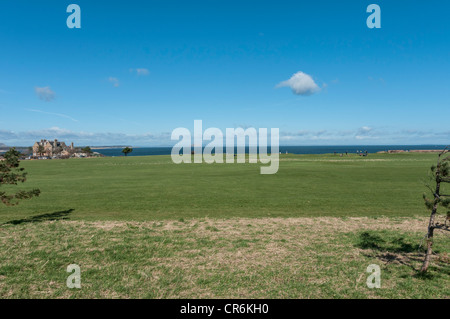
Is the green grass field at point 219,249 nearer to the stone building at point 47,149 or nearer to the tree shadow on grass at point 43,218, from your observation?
the tree shadow on grass at point 43,218

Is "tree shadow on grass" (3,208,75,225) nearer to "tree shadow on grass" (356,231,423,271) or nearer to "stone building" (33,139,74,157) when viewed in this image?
"tree shadow on grass" (356,231,423,271)

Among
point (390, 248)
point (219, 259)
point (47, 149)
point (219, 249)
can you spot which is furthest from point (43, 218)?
point (47, 149)

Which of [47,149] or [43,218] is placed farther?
[47,149]

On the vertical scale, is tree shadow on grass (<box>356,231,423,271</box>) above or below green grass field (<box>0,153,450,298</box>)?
below

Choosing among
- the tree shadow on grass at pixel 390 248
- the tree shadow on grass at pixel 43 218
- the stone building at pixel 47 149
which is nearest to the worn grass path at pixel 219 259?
the tree shadow on grass at pixel 390 248

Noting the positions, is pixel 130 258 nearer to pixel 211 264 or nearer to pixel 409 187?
pixel 211 264

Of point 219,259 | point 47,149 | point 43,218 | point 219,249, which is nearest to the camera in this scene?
point 219,259

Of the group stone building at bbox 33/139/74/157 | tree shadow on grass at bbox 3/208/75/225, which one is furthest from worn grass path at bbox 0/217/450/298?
stone building at bbox 33/139/74/157

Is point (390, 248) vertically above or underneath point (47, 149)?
underneath

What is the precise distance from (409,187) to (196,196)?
943 inches

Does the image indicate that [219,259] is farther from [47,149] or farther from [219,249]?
[47,149]

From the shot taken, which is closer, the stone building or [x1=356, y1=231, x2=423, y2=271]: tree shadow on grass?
[x1=356, y1=231, x2=423, y2=271]: tree shadow on grass

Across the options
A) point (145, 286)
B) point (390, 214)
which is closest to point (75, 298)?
point (145, 286)
